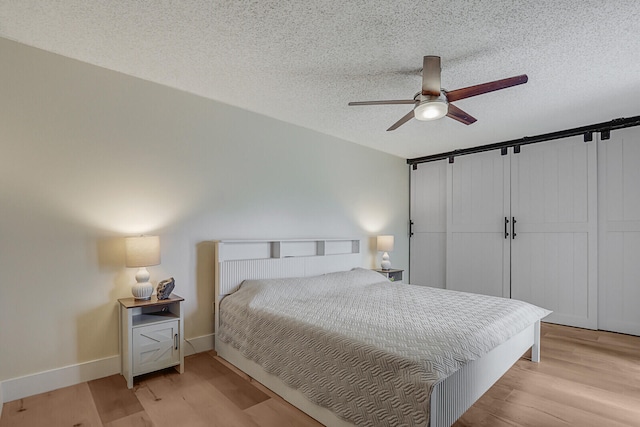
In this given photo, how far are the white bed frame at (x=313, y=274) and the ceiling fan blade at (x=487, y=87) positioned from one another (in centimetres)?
174

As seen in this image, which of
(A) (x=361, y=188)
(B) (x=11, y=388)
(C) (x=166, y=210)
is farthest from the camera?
(A) (x=361, y=188)

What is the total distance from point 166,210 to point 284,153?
4.78 feet

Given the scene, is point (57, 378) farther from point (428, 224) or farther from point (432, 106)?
point (428, 224)

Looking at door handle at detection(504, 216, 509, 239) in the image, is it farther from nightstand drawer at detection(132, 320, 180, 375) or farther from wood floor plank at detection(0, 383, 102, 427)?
wood floor plank at detection(0, 383, 102, 427)

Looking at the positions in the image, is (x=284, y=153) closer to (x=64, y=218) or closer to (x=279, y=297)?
(x=279, y=297)

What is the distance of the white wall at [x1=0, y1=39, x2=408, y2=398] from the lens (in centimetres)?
223

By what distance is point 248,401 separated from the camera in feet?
7.08

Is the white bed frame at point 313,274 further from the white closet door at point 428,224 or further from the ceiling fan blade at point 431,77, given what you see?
the ceiling fan blade at point 431,77

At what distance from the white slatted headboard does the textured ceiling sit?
1.47 m

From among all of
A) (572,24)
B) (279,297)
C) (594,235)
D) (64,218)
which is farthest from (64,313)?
(594,235)

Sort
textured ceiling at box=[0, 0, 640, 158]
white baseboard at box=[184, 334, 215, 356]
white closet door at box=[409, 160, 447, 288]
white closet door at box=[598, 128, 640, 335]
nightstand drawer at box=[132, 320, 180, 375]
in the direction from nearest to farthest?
textured ceiling at box=[0, 0, 640, 158], nightstand drawer at box=[132, 320, 180, 375], white baseboard at box=[184, 334, 215, 356], white closet door at box=[598, 128, 640, 335], white closet door at box=[409, 160, 447, 288]

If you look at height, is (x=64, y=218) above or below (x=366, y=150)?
below

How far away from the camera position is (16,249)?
7.24 ft

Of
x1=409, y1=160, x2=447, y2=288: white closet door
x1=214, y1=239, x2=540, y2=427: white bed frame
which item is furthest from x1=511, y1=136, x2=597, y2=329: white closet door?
x1=214, y1=239, x2=540, y2=427: white bed frame
